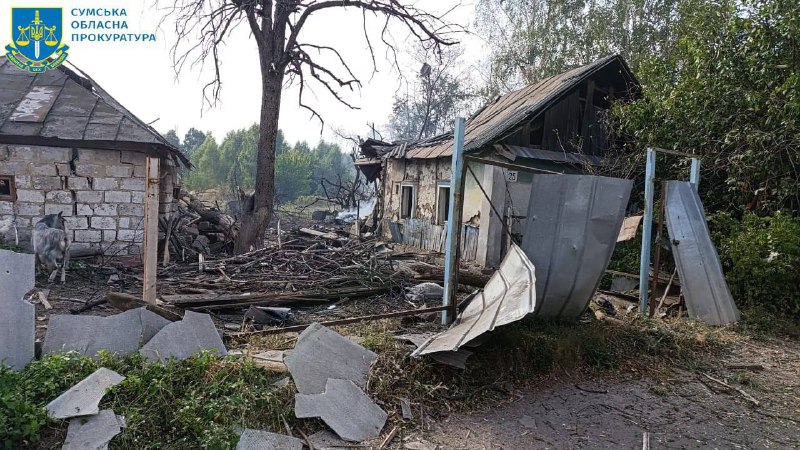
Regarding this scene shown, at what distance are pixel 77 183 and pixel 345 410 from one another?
339 inches

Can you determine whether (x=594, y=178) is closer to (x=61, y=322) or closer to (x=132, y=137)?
(x=61, y=322)

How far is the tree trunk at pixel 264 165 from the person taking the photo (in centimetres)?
1170

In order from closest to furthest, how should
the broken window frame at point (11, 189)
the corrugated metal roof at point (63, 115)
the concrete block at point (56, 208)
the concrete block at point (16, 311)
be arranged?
the concrete block at point (16, 311), the corrugated metal roof at point (63, 115), the broken window frame at point (11, 189), the concrete block at point (56, 208)

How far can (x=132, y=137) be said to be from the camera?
9.40 metres

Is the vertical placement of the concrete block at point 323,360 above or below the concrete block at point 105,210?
below

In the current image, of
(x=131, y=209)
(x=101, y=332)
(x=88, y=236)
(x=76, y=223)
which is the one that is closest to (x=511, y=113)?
(x=131, y=209)

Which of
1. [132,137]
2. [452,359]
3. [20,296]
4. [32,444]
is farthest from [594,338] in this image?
[132,137]

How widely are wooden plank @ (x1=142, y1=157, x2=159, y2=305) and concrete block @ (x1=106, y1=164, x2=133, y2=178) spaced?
5509 millimetres

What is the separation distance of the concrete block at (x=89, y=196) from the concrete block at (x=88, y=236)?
63 cm

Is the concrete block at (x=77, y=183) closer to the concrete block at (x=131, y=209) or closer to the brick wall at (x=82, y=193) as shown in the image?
the brick wall at (x=82, y=193)

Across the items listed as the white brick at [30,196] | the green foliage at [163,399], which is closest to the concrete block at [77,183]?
the white brick at [30,196]

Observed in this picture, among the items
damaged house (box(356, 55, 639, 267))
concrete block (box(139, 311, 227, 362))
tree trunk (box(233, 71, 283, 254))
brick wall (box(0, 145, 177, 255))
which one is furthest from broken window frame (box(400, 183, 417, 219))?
concrete block (box(139, 311, 227, 362))

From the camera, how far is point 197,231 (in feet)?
41.1

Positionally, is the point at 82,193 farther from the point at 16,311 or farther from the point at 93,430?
the point at 93,430
